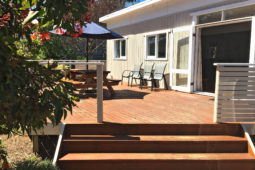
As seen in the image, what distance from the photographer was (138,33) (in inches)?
328

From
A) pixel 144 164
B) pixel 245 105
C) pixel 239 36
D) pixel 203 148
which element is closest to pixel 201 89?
pixel 239 36

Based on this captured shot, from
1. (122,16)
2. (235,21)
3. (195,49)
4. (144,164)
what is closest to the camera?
(144,164)

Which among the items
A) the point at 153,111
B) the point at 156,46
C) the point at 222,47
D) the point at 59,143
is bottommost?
the point at 59,143

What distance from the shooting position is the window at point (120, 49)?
9562 millimetres

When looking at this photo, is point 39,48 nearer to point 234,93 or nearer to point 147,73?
point 234,93

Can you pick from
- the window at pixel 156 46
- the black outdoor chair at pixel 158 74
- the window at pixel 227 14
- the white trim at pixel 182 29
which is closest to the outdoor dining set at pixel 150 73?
the black outdoor chair at pixel 158 74

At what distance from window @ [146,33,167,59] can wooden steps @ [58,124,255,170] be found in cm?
408

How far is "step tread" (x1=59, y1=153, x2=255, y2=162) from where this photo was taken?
9.35 ft

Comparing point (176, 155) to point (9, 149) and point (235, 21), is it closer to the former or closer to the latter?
point (9, 149)

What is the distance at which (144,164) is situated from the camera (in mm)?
A: 2848

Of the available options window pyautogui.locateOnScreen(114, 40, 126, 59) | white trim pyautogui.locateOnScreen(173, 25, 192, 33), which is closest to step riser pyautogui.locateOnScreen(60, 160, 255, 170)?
white trim pyautogui.locateOnScreen(173, 25, 192, 33)

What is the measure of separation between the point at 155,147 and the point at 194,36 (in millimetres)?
3827

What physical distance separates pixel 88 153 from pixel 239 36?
4.49m

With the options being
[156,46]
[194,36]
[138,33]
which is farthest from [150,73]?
[138,33]
